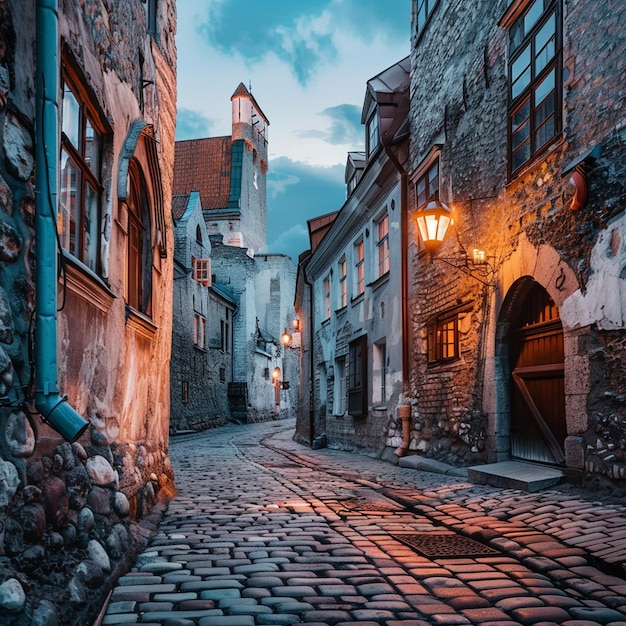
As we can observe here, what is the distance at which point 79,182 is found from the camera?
16.3 ft

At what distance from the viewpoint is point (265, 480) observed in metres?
10.2

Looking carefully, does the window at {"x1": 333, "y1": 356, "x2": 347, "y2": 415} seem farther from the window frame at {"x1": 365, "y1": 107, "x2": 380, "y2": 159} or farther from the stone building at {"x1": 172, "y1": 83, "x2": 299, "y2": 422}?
the stone building at {"x1": 172, "y1": 83, "x2": 299, "y2": 422}

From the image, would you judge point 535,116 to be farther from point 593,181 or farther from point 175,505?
point 175,505

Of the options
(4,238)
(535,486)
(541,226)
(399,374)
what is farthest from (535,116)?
(4,238)

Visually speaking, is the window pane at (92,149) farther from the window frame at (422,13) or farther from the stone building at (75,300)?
the window frame at (422,13)

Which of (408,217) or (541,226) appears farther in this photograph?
(408,217)

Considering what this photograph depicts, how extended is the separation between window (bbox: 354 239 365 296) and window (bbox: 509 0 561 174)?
7.64 metres

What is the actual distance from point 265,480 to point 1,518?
7434 mm

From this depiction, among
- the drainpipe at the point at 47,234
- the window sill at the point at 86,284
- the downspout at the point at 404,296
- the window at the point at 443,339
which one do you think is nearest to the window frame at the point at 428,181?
the downspout at the point at 404,296

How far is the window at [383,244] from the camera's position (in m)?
14.7

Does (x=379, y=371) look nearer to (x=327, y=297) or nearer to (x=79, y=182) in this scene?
(x=327, y=297)

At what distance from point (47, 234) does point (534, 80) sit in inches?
274

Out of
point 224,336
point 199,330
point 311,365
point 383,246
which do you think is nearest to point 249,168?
point 224,336

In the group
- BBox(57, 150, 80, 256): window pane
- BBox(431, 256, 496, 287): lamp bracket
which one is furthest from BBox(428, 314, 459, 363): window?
BBox(57, 150, 80, 256): window pane
